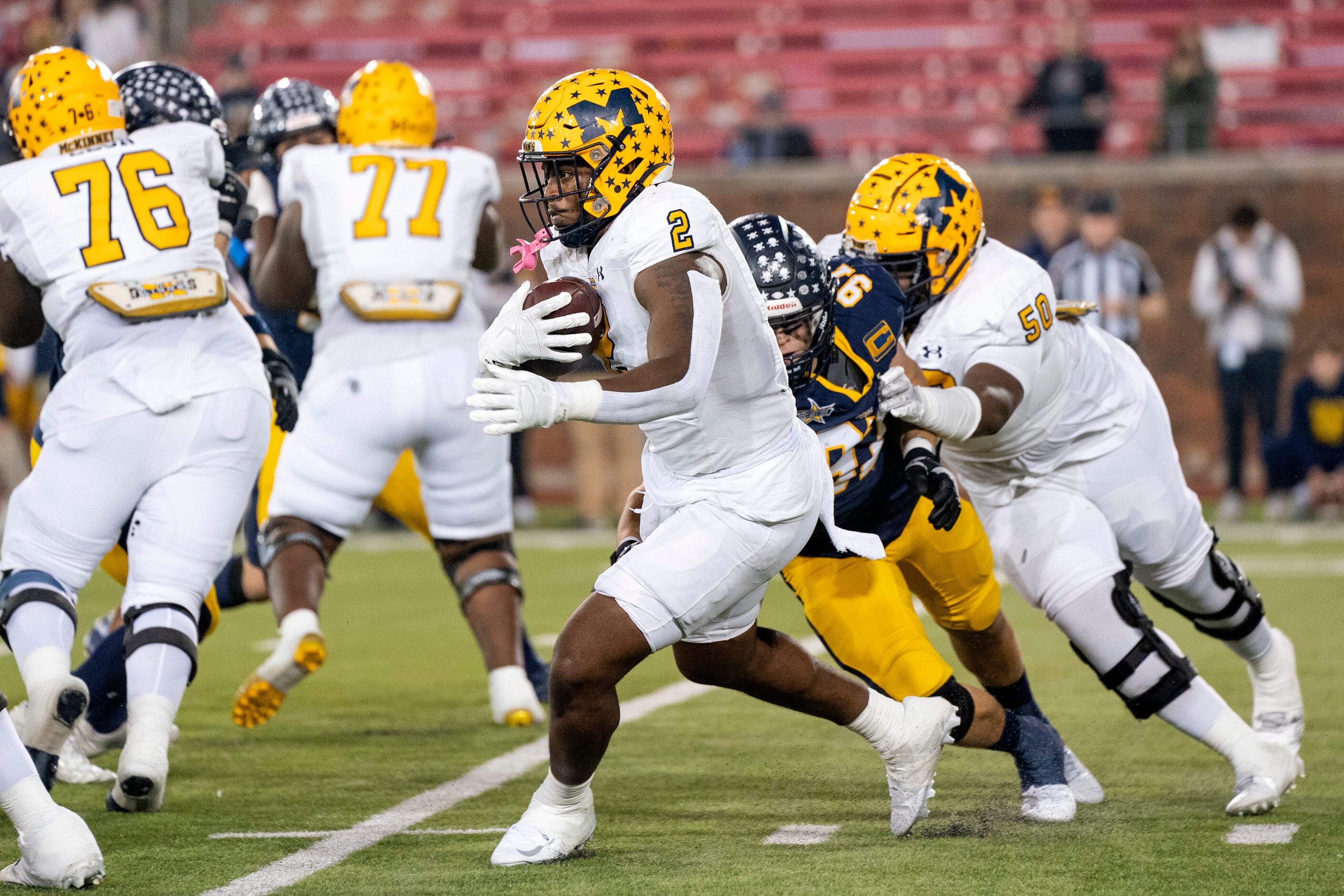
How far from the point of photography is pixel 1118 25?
48.8ft

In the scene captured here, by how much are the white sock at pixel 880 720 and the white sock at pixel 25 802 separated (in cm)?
159

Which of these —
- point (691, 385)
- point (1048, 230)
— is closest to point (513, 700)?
point (691, 385)

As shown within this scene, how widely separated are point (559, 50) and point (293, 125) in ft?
32.3

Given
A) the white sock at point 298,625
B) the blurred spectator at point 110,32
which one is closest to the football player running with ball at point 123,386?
the white sock at point 298,625

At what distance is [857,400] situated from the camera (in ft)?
12.8

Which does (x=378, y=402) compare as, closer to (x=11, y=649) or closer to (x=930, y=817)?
(x=11, y=649)

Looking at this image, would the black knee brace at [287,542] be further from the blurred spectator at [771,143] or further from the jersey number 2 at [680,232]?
the blurred spectator at [771,143]

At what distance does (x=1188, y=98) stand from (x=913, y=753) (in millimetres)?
10294

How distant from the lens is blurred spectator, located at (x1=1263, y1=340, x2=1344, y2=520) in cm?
1102

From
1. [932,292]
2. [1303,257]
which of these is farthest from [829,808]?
[1303,257]

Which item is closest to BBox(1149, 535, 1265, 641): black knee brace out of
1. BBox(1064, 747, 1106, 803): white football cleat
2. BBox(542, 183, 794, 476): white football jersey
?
BBox(1064, 747, 1106, 803): white football cleat

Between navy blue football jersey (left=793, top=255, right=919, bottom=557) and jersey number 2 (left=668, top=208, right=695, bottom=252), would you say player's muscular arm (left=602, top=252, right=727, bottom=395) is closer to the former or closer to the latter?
jersey number 2 (left=668, top=208, right=695, bottom=252)

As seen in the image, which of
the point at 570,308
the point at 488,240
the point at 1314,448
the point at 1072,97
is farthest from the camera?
the point at 1072,97

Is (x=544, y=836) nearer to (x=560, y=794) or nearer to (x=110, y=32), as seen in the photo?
(x=560, y=794)
